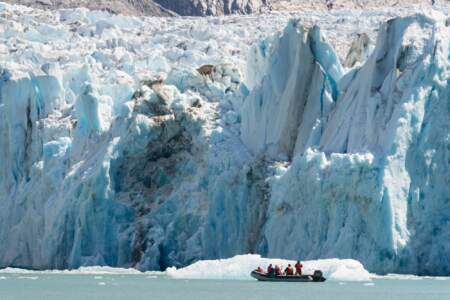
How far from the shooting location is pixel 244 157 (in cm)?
5462

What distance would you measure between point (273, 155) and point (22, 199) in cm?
1178

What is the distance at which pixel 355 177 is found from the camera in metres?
47.9

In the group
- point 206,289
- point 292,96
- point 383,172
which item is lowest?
point 206,289

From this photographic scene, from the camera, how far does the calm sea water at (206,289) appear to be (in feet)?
132

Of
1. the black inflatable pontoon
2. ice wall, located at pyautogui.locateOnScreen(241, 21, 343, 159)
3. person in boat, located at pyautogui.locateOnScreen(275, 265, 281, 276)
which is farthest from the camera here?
ice wall, located at pyautogui.locateOnScreen(241, 21, 343, 159)

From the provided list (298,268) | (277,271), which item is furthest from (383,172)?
(277,271)

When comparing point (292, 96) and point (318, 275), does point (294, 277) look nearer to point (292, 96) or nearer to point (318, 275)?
point (318, 275)

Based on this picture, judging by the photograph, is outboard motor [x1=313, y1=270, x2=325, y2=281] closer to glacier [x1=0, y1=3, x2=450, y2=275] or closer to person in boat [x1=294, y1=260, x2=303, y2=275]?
person in boat [x1=294, y1=260, x2=303, y2=275]

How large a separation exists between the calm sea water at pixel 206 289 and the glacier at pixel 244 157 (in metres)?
2.56

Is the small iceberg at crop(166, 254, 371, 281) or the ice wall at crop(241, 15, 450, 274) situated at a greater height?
the ice wall at crop(241, 15, 450, 274)

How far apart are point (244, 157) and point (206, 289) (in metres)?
11.7

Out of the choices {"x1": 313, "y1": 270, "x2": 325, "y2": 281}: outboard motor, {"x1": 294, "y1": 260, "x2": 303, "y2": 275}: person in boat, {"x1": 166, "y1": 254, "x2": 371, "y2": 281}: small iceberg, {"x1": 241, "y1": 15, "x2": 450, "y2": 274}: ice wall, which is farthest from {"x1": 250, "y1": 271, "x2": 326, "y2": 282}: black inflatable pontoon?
{"x1": 241, "y1": 15, "x2": 450, "y2": 274}: ice wall

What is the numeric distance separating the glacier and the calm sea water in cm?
256

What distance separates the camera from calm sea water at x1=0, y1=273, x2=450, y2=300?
40.2 meters
